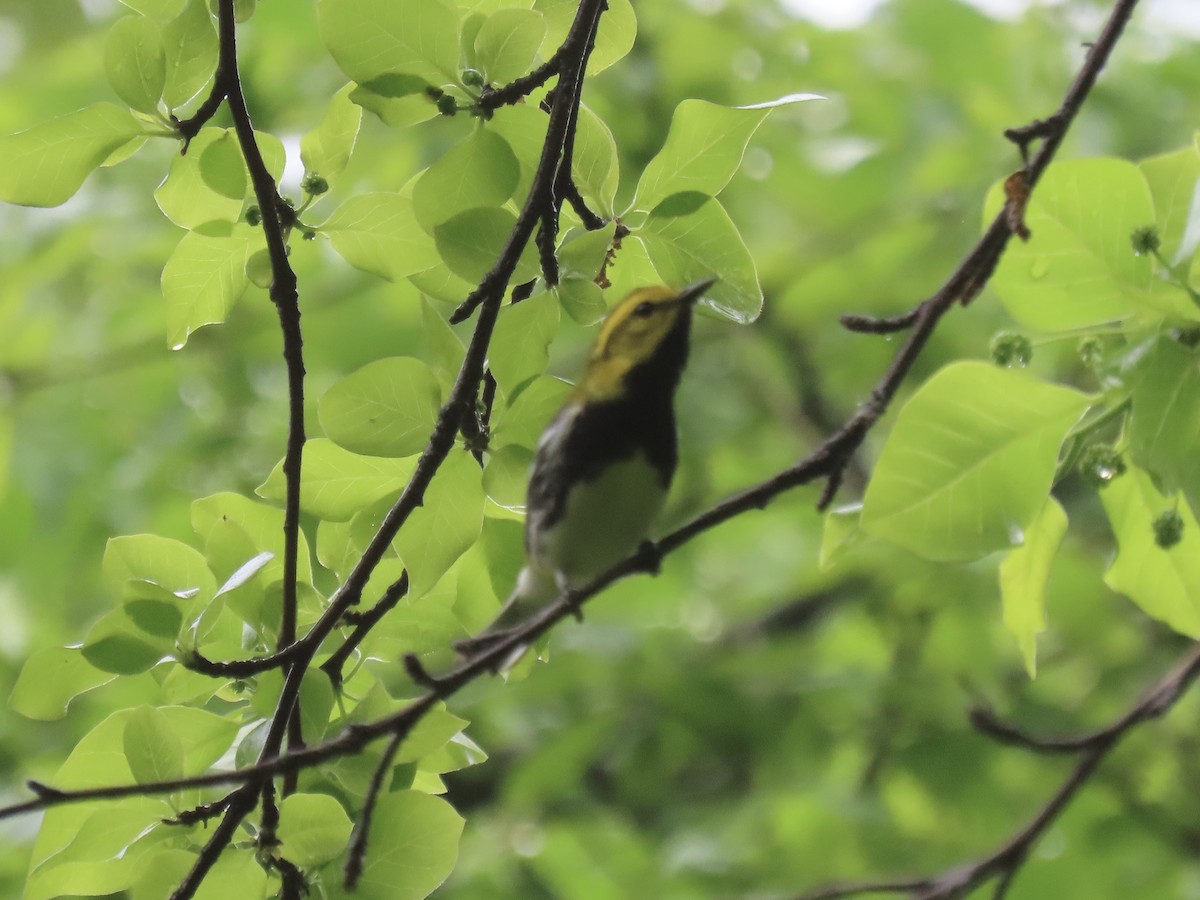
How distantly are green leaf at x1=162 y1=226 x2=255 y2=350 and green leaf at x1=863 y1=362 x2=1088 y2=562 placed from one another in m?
0.99

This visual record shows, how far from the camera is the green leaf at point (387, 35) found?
5.00ft

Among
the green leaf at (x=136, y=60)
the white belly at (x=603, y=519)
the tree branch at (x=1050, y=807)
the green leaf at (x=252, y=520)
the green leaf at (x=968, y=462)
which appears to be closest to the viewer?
the green leaf at (x=968, y=462)

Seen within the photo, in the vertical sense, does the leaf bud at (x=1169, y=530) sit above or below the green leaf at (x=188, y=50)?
below

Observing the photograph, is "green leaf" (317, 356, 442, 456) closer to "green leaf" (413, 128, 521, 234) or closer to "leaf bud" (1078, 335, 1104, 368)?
"green leaf" (413, 128, 521, 234)

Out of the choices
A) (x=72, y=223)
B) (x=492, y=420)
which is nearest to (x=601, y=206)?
(x=492, y=420)

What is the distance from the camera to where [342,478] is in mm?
1757

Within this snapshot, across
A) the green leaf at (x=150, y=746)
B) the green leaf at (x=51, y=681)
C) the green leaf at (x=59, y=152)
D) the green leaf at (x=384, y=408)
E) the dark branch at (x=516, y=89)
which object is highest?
the green leaf at (x=59, y=152)

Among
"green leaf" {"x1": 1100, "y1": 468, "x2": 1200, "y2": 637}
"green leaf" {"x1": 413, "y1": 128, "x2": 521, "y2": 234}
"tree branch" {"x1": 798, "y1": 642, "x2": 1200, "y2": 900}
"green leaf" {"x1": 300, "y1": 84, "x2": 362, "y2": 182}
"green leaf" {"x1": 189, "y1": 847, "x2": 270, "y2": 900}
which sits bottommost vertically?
"tree branch" {"x1": 798, "y1": 642, "x2": 1200, "y2": 900}

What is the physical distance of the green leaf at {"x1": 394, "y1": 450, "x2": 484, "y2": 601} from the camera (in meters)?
1.62

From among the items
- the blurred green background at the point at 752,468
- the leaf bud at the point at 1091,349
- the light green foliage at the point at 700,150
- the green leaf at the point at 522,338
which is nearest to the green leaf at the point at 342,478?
the green leaf at the point at 522,338

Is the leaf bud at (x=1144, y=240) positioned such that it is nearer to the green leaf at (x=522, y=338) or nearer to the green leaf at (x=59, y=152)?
the green leaf at (x=522, y=338)

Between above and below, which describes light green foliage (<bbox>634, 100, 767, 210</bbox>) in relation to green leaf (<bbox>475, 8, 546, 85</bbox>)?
below

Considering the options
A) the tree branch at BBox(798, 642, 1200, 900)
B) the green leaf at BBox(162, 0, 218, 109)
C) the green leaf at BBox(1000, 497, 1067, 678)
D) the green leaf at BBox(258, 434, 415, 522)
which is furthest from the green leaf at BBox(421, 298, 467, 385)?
the tree branch at BBox(798, 642, 1200, 900)

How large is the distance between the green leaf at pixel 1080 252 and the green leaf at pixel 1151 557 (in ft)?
0.83
